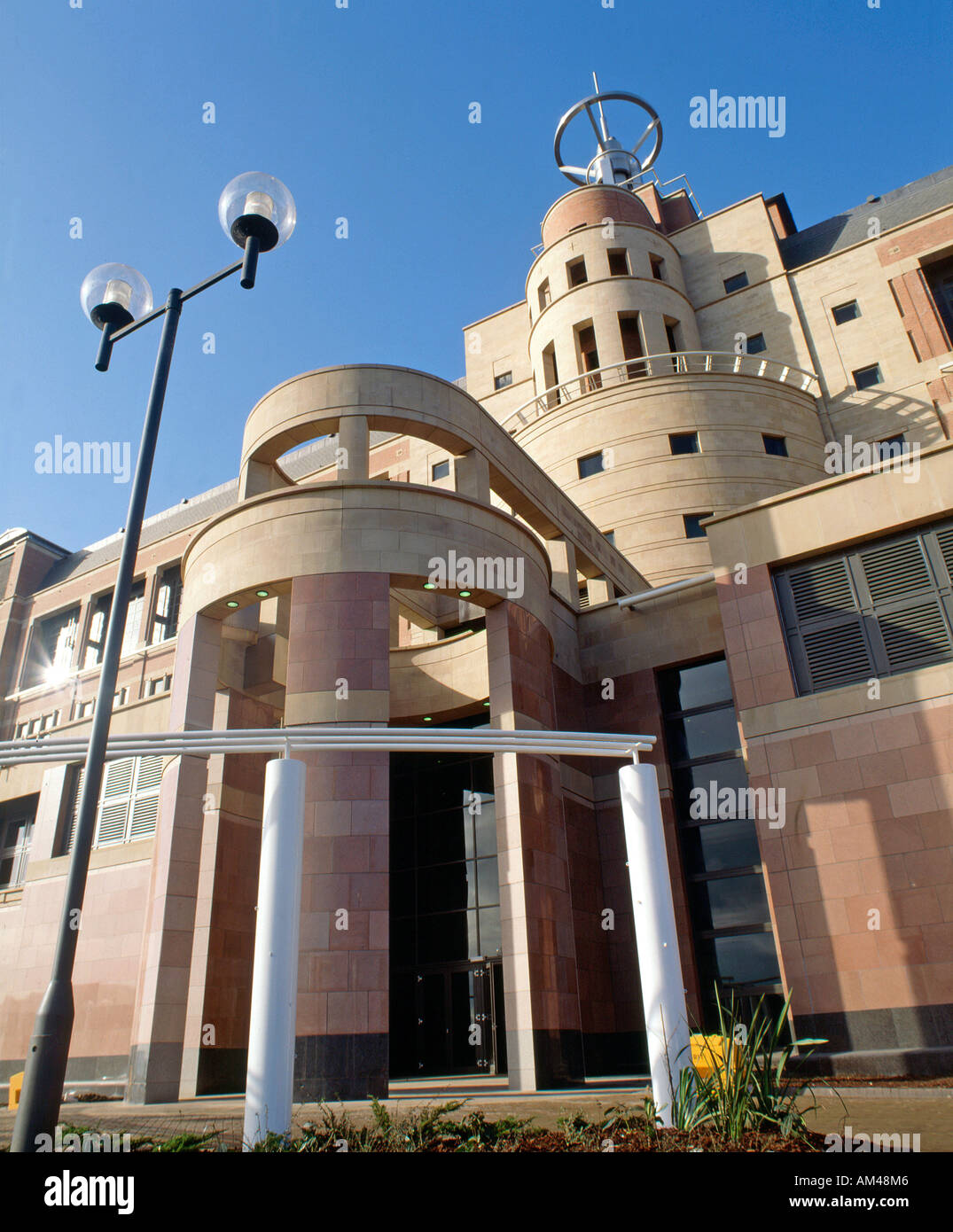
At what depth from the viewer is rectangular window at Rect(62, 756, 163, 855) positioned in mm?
27062

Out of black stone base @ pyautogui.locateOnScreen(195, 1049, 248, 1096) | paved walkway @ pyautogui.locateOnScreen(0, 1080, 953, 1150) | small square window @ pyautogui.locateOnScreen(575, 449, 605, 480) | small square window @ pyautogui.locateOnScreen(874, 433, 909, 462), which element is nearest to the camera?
paved walkway @ pyautogui.locateOnScreen(0, 1080, 953, 1150)

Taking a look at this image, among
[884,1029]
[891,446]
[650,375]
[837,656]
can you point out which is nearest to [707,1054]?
[884,1029]

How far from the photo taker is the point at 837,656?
1864 centimetres

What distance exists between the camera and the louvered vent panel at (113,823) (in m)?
27.5

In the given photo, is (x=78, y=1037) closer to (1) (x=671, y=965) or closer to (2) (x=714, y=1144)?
(1) (x=671, y=965)

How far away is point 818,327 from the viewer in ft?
136

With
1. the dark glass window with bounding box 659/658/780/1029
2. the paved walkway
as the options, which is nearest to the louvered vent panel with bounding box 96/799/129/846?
the paved walkway

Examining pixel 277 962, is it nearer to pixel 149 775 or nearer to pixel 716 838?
pixel 716 838

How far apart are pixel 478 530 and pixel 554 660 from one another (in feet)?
16.3

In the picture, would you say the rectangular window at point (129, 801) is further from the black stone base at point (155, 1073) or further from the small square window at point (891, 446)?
the small square window at point (891, 446)

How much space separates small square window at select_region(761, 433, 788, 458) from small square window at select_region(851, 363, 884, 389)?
5.64 m

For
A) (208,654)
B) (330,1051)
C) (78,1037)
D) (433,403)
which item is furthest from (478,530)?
(78,1037)

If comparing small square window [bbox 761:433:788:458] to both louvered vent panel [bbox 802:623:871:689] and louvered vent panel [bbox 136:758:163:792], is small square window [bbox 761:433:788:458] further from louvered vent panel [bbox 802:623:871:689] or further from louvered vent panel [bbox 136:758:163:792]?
louvered vent panel [bbox 136:758:163:792]

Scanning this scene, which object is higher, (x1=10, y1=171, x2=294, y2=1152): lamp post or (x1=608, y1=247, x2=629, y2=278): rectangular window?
(x1=608, y1=247, x2=629, y2=278): rectangular window
